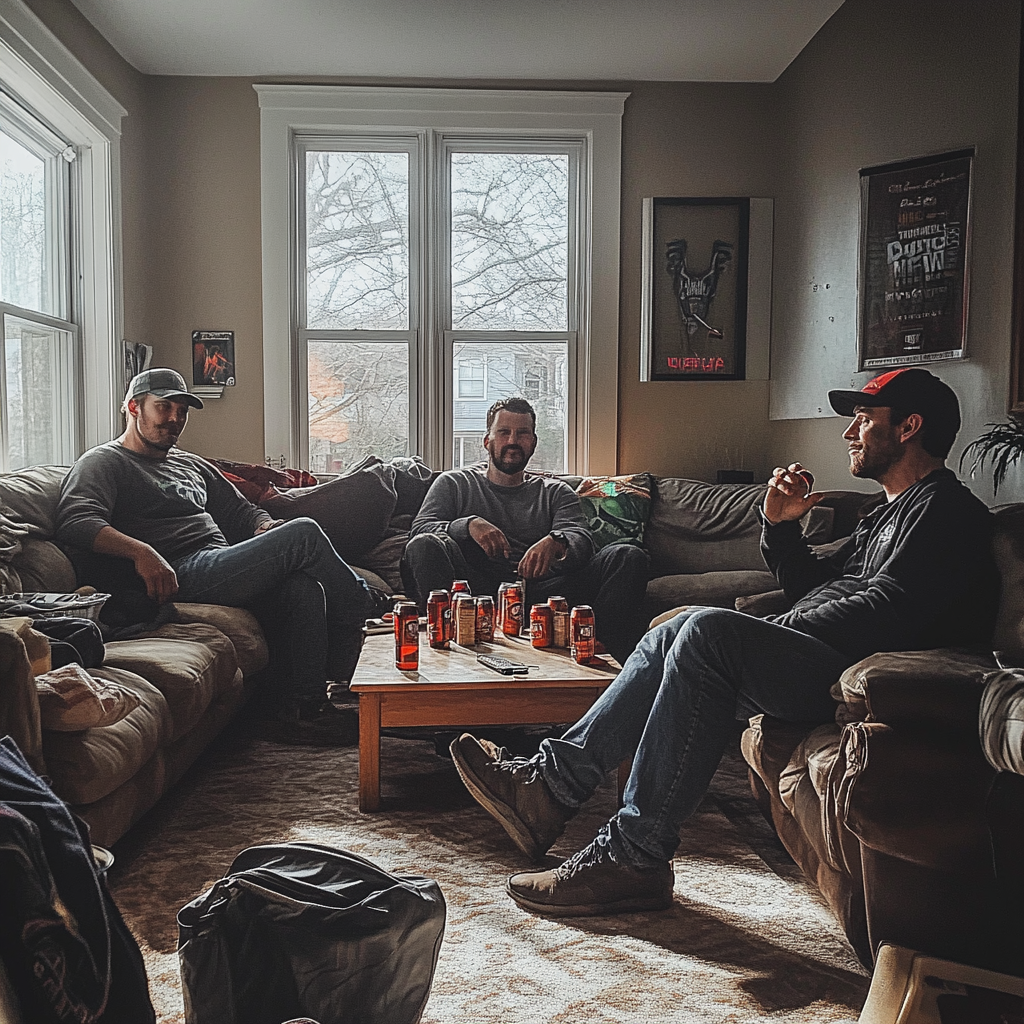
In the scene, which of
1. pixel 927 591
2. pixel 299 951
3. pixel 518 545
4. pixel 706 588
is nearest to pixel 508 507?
pixel 518 545

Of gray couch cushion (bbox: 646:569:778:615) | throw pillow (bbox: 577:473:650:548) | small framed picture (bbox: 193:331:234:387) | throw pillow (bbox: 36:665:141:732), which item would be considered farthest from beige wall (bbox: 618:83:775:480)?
throw pillow (bbox: 36:665:141:732)

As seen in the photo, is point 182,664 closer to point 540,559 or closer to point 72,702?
point 72,702

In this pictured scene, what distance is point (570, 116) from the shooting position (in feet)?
15.9

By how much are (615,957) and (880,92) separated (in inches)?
133

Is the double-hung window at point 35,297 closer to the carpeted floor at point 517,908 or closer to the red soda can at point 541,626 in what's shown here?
the carpeted floor at point 517,908

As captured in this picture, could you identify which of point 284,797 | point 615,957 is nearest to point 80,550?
point 284,797

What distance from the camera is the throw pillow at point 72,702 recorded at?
2.01 meters

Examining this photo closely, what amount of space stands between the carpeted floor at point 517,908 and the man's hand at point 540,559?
888 mm

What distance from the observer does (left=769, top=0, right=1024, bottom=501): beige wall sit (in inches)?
125

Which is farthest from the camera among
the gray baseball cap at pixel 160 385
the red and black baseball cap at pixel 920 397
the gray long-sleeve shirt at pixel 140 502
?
the gray baseball cap at pixel 160 385

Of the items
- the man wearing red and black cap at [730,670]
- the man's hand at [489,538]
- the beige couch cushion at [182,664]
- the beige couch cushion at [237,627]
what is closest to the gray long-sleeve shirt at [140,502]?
the beige couch cushion at [237,627]

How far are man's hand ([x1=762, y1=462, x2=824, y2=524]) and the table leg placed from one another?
3.64 ft

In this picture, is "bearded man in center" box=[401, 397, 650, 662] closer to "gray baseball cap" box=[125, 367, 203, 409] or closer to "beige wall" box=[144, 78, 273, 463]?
"gray baseball cap" box=[125, 367, 203, 409]

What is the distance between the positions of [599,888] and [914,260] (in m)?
2.60
